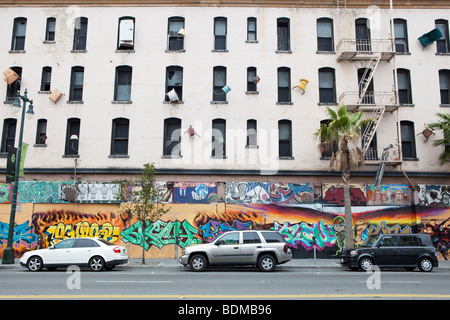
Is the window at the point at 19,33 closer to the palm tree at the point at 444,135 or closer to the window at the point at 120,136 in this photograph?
the window at the point at 120,136

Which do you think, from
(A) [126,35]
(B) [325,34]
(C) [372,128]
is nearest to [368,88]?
(C) [372,128]

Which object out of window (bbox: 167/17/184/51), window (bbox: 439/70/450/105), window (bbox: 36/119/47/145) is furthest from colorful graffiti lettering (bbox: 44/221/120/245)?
window (bbox: 439/70/450/105)

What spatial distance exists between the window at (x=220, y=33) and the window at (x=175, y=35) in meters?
2.10

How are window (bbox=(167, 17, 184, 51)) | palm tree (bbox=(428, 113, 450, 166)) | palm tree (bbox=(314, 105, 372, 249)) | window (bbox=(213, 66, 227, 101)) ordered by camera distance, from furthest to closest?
window (bbox=(167, 17, 184, 51)), window (bbox=(213, 66, 227, 101)), palm tree (bbox=(428, 113, 450, 166)), palm tree (bbox=(314, 105, 372, 249))

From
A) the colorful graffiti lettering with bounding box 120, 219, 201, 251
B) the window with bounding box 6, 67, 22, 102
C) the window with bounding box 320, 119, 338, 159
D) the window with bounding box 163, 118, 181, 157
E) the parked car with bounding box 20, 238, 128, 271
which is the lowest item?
the parked car with bounding box 20, 238, 128, 271

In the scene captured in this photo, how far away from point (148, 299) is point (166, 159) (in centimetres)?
1339

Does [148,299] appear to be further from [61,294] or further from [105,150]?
[105,150]

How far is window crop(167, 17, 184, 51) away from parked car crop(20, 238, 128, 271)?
13.0 m

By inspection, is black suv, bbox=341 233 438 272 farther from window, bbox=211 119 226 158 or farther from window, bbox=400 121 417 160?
window, bbox=211 119 226 158

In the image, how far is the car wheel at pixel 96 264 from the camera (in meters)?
15.4

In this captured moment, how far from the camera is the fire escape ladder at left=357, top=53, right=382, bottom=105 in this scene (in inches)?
836

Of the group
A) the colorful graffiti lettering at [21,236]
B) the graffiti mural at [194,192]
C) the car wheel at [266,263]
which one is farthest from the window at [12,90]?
the car wheel at [266,263]

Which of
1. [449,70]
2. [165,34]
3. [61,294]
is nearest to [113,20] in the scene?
[165,34]

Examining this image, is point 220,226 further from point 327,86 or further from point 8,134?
point 8,134
